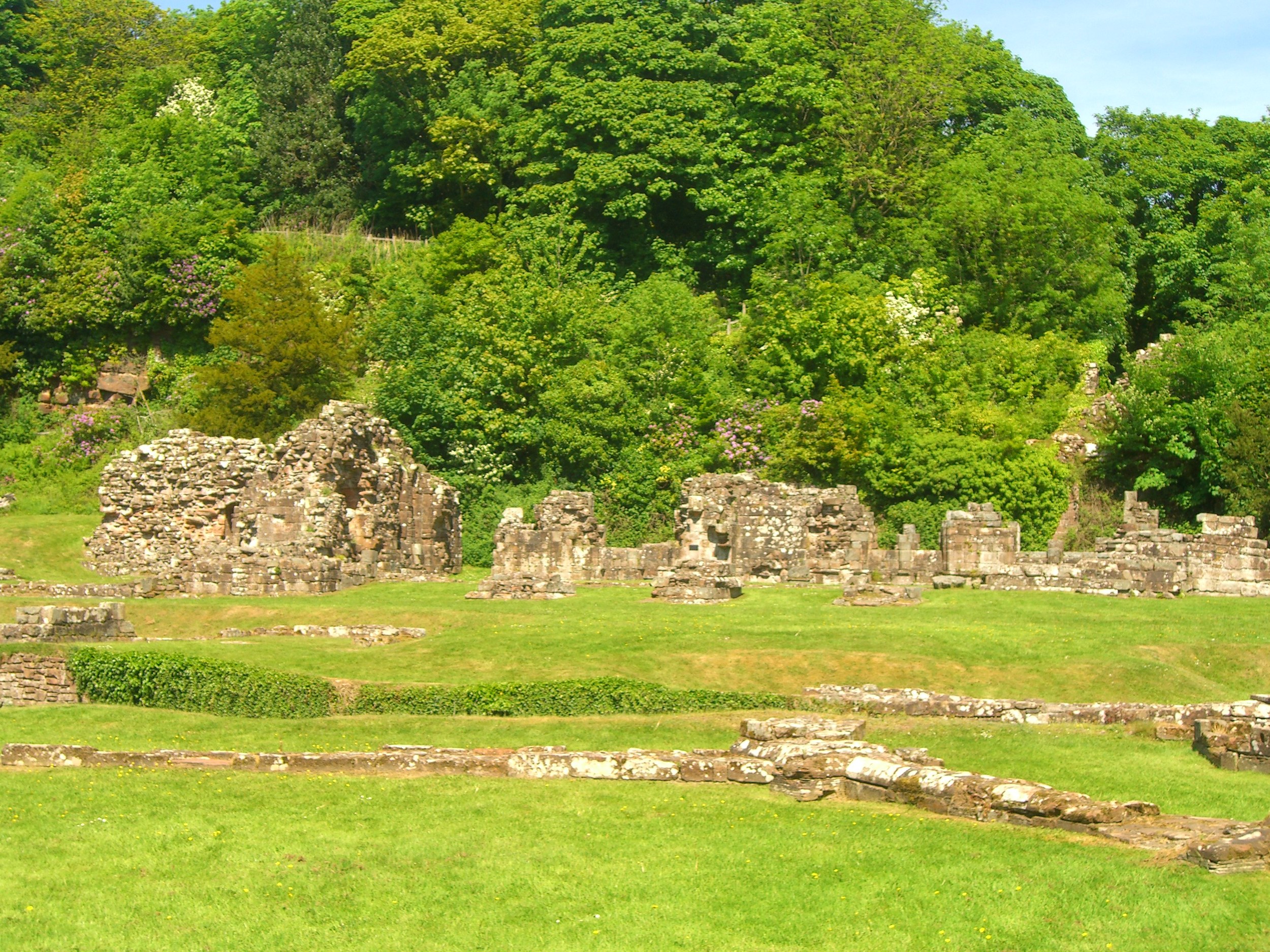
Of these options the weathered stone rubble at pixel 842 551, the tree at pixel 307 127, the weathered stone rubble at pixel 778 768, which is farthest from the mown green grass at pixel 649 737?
the tree at pixel 307 127

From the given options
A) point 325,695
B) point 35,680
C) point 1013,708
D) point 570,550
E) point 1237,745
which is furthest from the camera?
point 570,550

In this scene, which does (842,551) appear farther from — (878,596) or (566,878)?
(566,878)

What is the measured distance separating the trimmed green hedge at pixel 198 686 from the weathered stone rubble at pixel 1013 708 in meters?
7.38

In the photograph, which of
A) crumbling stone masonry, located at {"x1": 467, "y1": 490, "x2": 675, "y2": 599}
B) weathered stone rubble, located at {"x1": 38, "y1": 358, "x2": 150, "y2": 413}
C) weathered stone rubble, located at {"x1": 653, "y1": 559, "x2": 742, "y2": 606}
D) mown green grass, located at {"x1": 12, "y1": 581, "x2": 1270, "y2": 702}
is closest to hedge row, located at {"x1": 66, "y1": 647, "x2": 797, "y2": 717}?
mown green grass, located at {"x1": 12, "y1": 581, "x2": 1270, "y2": 702}

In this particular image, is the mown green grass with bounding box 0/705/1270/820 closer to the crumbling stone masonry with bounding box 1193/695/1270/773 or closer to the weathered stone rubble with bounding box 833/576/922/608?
the crumbling stone masonry with bounding box 1193/695/1270/773

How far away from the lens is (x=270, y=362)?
47.2 m

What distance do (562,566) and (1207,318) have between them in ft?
80.9

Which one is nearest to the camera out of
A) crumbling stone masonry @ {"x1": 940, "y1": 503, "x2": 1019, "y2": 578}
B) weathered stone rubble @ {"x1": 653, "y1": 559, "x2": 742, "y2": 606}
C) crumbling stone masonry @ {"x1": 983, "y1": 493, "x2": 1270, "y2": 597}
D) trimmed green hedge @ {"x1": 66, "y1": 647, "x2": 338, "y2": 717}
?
trimmed green hedge @ {"x1": 66, "y1": 647, "x2": 338, "y2": 717}

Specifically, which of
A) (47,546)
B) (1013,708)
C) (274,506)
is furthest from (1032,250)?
(47,546)

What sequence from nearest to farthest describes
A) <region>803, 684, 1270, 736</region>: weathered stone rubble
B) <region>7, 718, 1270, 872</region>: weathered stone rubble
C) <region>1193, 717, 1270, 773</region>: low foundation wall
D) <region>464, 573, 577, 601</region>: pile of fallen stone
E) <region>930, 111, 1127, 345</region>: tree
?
<region>7, 718, 1270, 872</region>: weathered stone rubble < <region>1193, 717, 1270, 773</region>: low foundation wall < <region>803, 684, 1270, 736</region>: weathered stone rubble < <region>464, 573, 577, 601</region>: pile of fallen stone < <region>930, 111, 1127, 345</region>: tree

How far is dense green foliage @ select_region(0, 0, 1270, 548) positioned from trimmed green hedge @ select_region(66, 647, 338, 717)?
22416 mm

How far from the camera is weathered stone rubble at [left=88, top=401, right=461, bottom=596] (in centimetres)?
3506

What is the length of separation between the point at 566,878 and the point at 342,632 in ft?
50.7

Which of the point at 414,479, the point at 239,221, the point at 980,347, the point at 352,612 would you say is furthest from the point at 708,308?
the point at 352,612
